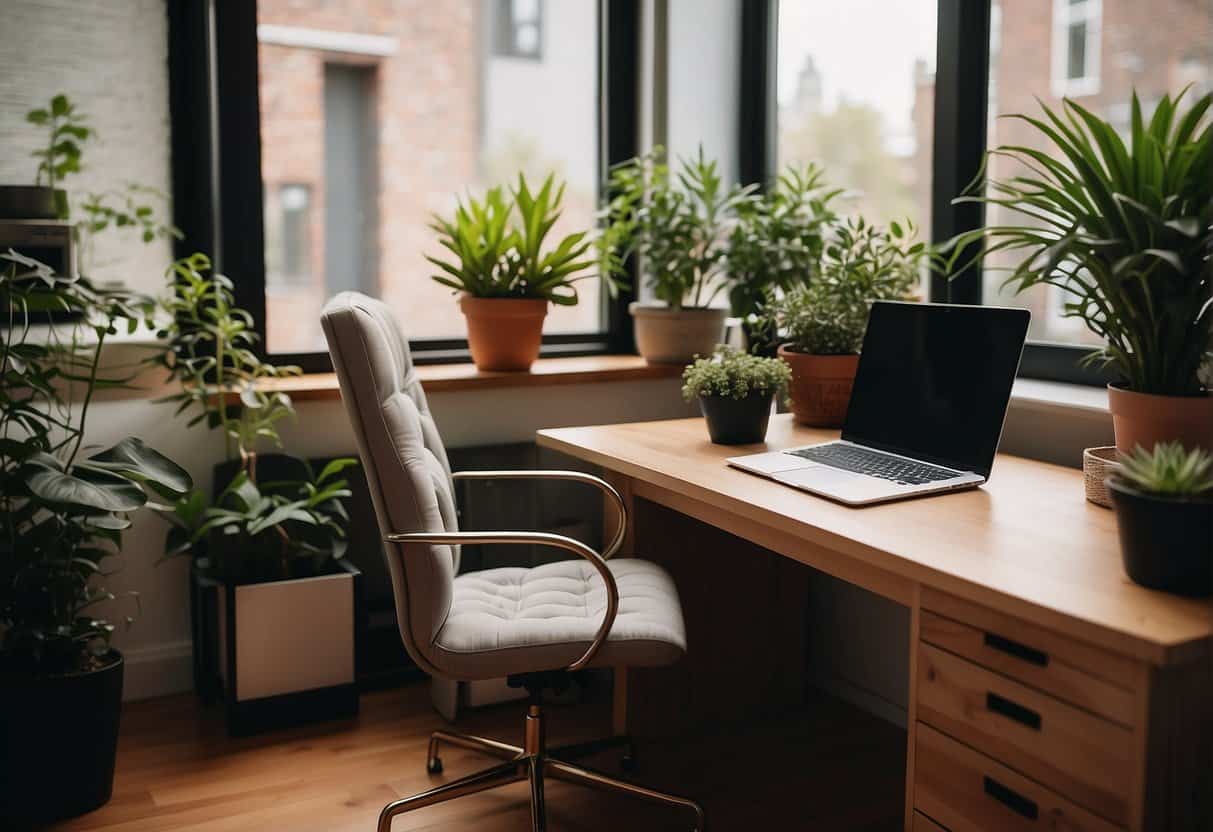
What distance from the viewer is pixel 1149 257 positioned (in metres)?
1.67

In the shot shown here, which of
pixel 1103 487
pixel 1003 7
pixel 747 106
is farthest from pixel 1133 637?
pixel 747 106

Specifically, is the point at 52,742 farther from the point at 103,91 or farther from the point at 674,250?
the point at 674,250

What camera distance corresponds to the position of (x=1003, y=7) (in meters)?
2.53

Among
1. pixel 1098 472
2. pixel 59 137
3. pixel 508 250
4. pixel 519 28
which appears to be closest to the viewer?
pixel 1098 472

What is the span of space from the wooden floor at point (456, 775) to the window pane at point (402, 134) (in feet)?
3.45

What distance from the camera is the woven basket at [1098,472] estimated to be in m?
1.80

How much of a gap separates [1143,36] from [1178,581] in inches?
55.7

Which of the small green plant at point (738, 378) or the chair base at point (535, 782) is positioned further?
the small green plant at point (738, 378)

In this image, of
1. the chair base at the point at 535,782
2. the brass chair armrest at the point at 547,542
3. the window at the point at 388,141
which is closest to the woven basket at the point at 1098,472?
the brass chair armrest at the point at 547,542

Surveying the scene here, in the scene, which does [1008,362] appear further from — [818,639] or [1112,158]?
[818,639]

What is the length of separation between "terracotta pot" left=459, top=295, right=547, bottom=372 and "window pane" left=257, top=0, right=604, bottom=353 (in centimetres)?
28

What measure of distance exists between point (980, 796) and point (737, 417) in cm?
100

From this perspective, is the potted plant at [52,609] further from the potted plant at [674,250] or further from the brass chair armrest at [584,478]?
the potted plant at [674,250]

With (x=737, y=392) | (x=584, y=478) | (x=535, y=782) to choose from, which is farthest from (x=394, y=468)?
(x=737, y=392)
